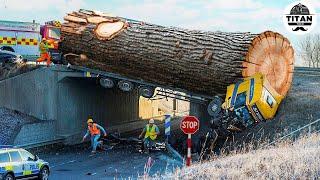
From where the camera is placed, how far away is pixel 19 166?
1377 cm

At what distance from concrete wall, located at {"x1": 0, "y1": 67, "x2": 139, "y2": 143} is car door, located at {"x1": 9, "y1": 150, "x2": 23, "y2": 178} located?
767 centimetres

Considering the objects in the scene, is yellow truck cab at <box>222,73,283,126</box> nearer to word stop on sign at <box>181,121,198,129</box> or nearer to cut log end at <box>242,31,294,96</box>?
cut log end at <box>242,31,294,96</box>

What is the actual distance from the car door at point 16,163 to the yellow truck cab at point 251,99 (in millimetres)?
6334

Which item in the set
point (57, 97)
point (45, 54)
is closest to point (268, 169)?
point (57, 97)

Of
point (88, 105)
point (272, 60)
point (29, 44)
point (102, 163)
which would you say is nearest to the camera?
point (102, 163)

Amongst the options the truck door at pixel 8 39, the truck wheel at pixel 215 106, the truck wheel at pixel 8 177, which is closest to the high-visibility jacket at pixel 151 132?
the truck wheel at pixel 215 106

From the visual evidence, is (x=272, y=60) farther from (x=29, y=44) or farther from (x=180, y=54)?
(x=29, y=44)

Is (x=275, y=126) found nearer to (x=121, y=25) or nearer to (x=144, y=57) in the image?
(x=144, y=57)

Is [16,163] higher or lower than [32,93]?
lower

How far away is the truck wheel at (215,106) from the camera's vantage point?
17781 millimetres

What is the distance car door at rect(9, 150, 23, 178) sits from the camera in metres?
13.6

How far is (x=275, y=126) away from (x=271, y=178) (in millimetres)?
9328

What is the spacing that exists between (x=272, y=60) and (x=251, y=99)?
252cm

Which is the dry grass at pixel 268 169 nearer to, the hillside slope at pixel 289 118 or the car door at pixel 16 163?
the car door at pixel 16 163
